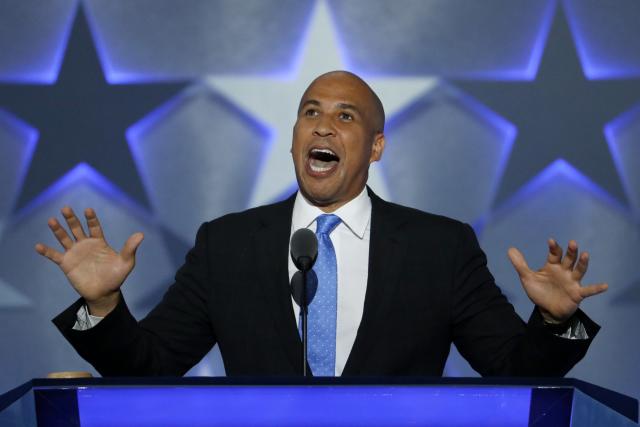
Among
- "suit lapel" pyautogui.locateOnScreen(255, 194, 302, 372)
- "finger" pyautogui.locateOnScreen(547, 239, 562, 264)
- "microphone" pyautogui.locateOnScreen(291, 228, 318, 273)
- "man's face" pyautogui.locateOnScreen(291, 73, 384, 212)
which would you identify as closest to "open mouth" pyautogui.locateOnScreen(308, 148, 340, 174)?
"man's face" pyautogui.locateOnScreen(291, 73, 384, 212)

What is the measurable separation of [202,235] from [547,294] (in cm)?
84

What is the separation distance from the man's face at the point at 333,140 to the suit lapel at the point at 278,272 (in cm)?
9

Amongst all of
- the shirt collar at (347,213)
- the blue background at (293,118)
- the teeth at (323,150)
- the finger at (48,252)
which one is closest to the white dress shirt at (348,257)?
the shirt collar at (347,213)

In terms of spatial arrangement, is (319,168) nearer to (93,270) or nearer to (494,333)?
(494,333)

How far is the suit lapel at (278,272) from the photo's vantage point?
1.88 m

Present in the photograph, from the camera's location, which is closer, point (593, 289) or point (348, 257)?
point (593, 289)

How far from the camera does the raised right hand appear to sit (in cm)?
159

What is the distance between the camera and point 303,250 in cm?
151

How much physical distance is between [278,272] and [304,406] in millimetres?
965

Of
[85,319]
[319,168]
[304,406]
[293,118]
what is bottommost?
[304,406]

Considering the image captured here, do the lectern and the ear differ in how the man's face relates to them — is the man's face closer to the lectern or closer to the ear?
the ear

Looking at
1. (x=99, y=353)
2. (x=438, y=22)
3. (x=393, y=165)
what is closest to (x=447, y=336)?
(x=99, y=353)

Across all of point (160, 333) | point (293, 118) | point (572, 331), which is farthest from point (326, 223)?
point (293, 118)

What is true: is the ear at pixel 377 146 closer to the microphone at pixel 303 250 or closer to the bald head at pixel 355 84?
the bald head at pixel 355 84
